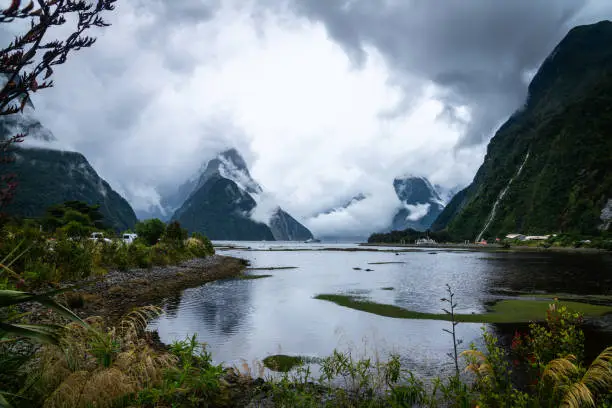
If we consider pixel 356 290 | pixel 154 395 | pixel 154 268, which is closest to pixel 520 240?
pixel 356 290

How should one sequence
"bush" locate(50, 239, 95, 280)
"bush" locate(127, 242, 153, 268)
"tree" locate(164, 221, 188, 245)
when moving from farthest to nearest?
"tree" locate(164, 221, 188, 245)
"bush" locate(127, 242, 153, 268)
"bush" locate(50, 239, 95, 280)

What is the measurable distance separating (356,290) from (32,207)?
189m

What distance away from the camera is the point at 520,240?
609 feet

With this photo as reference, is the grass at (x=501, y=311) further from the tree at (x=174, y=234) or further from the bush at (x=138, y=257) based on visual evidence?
the tree at (x=174, y=234)

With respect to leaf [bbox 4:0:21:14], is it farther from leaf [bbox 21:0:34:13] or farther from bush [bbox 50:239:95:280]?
bush [bbox 50:239:95:280]

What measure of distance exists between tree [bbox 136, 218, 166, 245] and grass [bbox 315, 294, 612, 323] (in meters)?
55.6

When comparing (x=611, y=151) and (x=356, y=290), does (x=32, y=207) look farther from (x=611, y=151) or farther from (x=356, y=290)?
(x=611, y=151)

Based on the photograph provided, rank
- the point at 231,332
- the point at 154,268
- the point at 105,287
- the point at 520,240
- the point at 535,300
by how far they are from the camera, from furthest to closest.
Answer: the point at 520,240, the point at 154,268, the point at 535,300, the point at 105,287, the point at 231,332

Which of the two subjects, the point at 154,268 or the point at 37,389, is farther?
the point at 154,268

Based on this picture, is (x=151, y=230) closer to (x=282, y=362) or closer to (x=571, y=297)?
(x=282, y=362)

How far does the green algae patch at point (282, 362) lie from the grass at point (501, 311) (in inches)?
499

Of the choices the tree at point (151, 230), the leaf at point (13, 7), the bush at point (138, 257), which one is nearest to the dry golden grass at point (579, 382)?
the leaf at point (13, 7)

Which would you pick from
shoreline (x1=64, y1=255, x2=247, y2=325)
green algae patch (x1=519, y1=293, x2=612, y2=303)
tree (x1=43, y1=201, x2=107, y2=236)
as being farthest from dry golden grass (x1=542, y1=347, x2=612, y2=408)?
tree (x1=43, y1=201, x2=107, y2=236)

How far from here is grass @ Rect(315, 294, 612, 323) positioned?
84.2 ft
